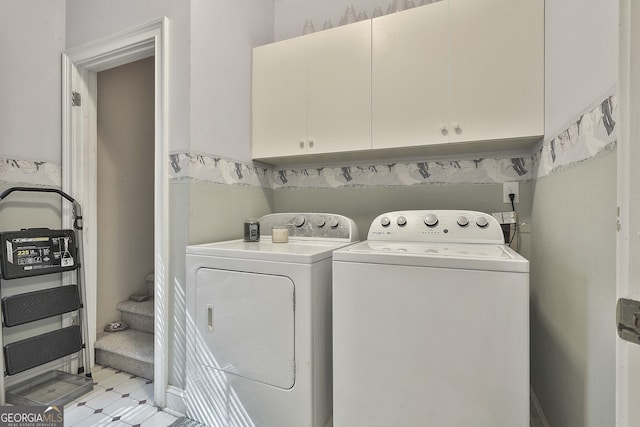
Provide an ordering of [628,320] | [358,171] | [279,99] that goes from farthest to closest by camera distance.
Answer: [358,171], [279,99], [628,320]

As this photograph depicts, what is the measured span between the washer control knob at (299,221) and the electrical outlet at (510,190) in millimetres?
1180

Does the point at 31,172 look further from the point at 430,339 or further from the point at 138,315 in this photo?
the point at 430,339

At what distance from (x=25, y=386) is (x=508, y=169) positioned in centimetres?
309

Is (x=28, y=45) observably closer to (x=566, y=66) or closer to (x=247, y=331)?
(x=247, y=331)

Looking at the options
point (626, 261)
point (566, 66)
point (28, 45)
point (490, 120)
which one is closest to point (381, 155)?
point (490, 120)

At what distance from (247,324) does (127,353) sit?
4.06 ft

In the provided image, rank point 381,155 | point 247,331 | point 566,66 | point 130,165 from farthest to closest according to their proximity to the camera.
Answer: point 130,165 < point 381,155 < point 247,331 < point 566,66

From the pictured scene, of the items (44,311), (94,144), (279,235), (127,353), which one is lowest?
(127,353)

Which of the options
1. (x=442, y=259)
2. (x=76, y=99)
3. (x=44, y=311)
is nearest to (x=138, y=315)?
(x=44, y=311)

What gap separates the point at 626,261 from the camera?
51 cm

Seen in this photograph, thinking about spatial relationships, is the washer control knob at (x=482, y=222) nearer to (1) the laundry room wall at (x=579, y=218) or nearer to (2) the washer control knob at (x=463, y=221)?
Answer: (2) the washer control knob at (x=463, y=221)

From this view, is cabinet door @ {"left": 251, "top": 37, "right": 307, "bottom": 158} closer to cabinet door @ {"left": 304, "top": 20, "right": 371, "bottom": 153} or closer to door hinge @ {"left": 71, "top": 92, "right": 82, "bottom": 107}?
cabinet door @ {"left": 304, "top": 20, "right": 371, "bottom": 153}

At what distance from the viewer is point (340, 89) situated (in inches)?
72.8

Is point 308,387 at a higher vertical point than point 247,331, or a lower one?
lower
